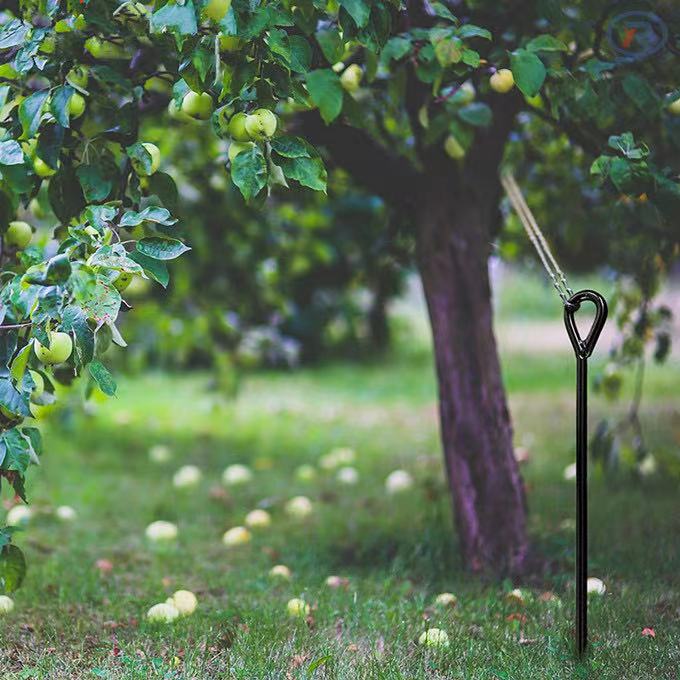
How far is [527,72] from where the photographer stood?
165cm

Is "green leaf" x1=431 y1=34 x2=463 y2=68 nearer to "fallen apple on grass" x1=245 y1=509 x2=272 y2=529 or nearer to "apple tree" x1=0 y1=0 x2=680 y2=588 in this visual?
"apple tree" x1=0 y1=0 x2=680 y2=588

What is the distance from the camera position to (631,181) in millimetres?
1722

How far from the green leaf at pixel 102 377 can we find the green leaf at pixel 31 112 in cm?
41

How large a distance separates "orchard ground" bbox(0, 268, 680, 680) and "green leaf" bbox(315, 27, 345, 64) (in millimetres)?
1131

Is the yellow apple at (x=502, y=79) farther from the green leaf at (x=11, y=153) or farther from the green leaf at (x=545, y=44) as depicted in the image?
the green leaf at (x=11, y=153)

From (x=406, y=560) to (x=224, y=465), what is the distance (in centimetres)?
149

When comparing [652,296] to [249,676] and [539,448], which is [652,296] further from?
[249,676]

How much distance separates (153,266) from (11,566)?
609mm

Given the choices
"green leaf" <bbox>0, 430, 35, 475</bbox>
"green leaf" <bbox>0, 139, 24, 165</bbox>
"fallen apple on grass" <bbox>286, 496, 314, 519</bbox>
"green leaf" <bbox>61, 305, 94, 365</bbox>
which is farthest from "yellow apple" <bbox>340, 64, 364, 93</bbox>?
"fallen apple on grass" <bbox>286, 496, 314, 519</bbox>

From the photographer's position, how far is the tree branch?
2.24 meters

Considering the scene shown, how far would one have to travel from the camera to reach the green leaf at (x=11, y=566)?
1602 millimetres

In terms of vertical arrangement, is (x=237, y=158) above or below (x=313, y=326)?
above

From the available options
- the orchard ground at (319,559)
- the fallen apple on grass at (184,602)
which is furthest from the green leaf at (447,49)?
the fallen apple on grass at (184,602)

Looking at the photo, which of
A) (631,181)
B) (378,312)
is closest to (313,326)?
(378,312)
